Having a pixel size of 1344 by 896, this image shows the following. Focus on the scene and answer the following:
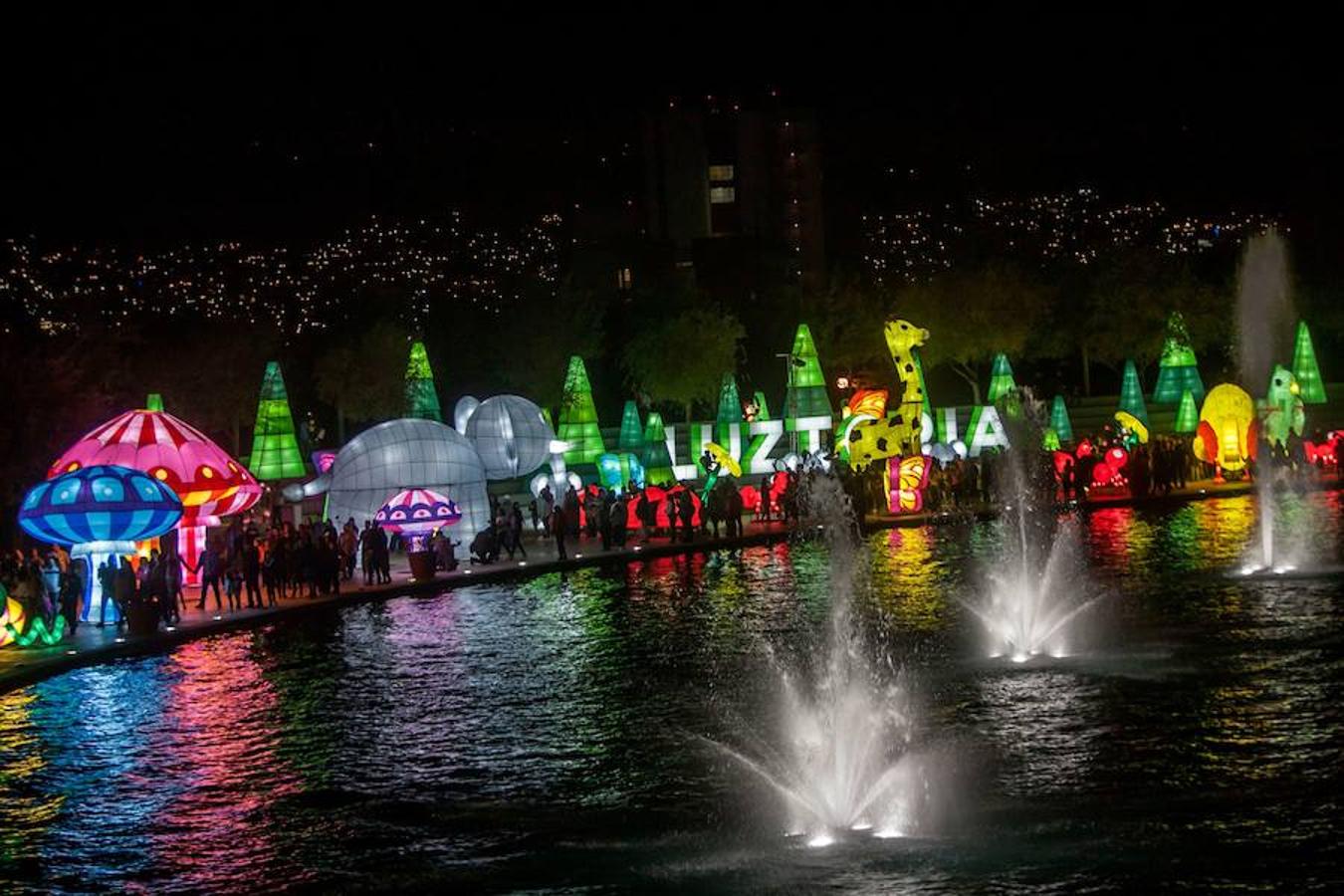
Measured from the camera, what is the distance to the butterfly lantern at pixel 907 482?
44250 millimetres

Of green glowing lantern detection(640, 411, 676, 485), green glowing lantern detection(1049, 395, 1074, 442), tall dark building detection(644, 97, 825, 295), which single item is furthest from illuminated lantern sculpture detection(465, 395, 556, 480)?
tall dark building detection(644, 97, 825, 295)

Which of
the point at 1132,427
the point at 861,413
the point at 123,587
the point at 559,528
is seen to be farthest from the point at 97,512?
the point at 1132,427

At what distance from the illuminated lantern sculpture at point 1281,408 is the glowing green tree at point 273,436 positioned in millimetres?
25792

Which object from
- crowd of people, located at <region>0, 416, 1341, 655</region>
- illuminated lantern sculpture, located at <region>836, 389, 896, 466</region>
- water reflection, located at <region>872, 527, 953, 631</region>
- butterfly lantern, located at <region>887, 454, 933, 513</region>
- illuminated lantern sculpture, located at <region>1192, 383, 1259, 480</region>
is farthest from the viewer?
illuminated lantern sculpture, located at <region>1192, 383, 1259, 480</region>

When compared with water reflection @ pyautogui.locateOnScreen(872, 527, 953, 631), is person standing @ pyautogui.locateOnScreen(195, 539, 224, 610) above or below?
above

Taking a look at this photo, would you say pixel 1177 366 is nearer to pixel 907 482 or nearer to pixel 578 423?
pixel 578 423

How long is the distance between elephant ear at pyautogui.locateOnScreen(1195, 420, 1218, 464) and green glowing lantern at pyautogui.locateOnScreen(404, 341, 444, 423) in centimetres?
2112

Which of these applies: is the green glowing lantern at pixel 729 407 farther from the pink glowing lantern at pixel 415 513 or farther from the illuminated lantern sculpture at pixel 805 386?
the pink glowing lantern at pixel 415 513

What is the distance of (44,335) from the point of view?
42.1 metres

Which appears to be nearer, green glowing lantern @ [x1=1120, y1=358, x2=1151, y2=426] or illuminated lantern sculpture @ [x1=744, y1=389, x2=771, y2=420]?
green glowing lantern @ [x1=1120, y1=358, x2=1151, y2=426]

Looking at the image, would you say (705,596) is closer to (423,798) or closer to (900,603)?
(900,603)

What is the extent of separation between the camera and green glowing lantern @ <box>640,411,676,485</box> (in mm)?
49031

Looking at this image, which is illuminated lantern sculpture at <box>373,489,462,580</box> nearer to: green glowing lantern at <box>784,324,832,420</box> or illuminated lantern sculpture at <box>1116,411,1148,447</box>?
green glowing lantern at <box>784,324,832,420</box>

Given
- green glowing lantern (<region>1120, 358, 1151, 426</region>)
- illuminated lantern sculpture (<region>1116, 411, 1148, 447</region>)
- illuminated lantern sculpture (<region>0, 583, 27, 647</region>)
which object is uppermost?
green glowing lantern (<region>1120, 358, 1151, 426</region>)
